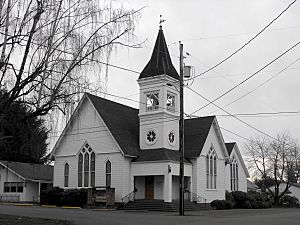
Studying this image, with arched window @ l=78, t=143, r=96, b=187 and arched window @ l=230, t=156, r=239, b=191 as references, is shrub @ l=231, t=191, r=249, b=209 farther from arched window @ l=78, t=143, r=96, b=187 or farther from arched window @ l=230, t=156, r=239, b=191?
arched window @ l=78, t=143, r=96, b=187

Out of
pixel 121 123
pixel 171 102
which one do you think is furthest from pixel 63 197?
pixel 171 102

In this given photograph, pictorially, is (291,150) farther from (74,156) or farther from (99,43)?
(99,43)

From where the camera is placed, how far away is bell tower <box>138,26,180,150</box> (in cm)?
4012

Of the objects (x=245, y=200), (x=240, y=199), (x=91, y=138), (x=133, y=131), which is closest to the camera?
(x=91, y=138)

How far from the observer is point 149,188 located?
39.9 metres

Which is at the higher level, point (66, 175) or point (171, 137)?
point (171, 137)

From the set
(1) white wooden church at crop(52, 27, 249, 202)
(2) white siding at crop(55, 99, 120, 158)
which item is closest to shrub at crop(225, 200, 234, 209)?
(1) white wooden church at crop(52, 27, 249, 202)

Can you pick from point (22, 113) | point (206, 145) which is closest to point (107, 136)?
point (206, 145)

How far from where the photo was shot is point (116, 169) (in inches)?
1533

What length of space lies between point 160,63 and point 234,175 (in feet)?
64.4

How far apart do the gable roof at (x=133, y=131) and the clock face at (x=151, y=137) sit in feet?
3.16

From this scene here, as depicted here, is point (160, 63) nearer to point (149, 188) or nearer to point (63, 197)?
point (149, 188)

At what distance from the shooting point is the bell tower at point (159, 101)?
40.1m

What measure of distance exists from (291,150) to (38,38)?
53.3 metres
